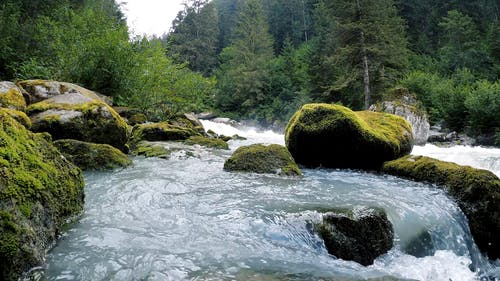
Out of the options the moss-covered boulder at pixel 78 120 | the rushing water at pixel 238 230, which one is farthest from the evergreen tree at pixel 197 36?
the rushing water at pixel 238 230

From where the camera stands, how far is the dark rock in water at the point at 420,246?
4660 mm

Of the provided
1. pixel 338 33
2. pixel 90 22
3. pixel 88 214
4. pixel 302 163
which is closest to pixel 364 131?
pixel 302 163

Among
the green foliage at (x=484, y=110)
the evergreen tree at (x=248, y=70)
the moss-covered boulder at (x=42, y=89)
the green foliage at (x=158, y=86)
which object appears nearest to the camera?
the moss-covered boulder at (x=42, y=89)

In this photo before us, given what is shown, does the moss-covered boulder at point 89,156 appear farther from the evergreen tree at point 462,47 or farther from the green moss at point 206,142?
the evergreen tree at point 462,47

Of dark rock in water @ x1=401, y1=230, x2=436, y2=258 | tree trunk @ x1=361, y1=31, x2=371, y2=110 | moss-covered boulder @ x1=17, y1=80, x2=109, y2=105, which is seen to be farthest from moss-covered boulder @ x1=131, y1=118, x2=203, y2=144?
tree trunk @ x1=361, y1=31, x2=371, y2=110

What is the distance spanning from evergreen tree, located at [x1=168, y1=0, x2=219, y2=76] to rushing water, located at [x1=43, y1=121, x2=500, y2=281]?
1838 inches

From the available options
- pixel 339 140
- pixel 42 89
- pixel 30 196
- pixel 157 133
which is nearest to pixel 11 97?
pixel 42 89

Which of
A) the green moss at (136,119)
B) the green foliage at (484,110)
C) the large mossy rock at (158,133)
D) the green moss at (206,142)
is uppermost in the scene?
the green moss at (136,119)

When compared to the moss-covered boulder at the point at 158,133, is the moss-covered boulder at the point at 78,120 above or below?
above

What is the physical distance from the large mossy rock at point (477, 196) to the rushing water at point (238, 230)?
0.21 metres

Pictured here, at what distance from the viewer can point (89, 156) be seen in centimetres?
752

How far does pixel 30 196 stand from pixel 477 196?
6270 millimetres

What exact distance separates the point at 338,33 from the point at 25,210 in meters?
23.2

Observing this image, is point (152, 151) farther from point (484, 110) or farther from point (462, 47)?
point (462, 47)
